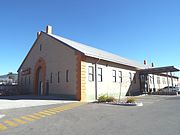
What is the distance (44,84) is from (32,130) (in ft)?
56.5

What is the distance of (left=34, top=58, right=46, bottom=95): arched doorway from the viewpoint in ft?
78.2

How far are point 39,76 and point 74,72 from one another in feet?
29.6

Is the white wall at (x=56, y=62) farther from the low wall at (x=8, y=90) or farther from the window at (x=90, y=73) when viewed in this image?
the low wall at (x=8, y=90)

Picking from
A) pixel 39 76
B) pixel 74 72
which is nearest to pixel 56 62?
pixel 74 72

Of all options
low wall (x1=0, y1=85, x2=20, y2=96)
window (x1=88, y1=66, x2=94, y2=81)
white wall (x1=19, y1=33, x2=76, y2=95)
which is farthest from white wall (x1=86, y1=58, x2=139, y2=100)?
low wall (x1=0, y1=85, x2=20, y2=96)

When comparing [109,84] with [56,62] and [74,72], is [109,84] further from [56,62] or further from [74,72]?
[56,62]

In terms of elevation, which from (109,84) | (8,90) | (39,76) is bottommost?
(8,90)

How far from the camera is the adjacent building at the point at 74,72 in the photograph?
61.0ft

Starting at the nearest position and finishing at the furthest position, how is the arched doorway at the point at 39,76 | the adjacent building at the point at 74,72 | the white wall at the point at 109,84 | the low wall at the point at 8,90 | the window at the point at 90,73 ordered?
the adjacent building at the point at 74,72
the white wall at the point at 109,84
the window at the point at 90,73
the arched doorway at the point at 39,76
the low wall at the point at 8,90

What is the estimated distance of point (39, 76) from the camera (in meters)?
25.6

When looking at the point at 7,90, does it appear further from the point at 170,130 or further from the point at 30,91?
the point at 170,130

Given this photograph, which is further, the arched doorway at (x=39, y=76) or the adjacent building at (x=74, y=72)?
the arched doorway at (x=39, y=76)

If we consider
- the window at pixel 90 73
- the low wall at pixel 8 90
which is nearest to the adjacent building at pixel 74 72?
the window at pixel 90 73

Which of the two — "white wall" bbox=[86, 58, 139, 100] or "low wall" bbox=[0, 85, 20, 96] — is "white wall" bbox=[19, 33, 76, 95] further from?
"low wall" bbox=[0, 85, 20, 96]
